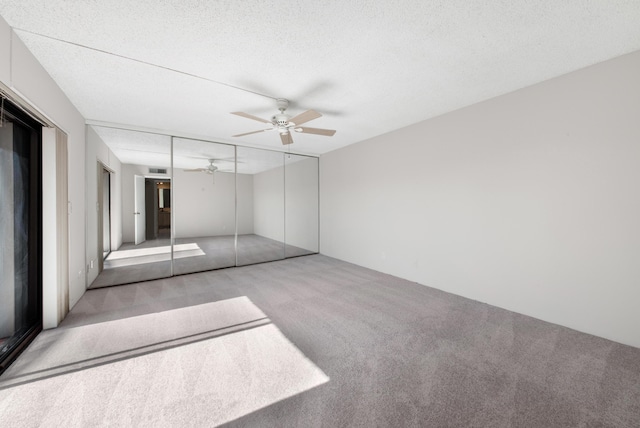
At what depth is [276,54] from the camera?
222cm

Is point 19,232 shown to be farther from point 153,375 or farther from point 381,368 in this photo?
point 381,368

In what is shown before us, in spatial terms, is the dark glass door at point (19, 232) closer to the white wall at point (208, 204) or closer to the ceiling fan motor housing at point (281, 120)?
the white wall at point (208, 204)

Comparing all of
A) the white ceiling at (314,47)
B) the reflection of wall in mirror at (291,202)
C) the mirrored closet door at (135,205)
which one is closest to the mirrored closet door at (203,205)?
the mirrored closet door at (135,205)

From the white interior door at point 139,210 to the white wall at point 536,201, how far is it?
6308 millimetres

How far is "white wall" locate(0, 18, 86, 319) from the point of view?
1.85 meters

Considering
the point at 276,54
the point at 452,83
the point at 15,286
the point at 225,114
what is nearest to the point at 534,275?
the point at 452,83

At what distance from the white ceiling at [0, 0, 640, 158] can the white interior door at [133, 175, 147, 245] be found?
11.2 ft

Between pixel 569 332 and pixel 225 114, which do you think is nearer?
pixel 569 332

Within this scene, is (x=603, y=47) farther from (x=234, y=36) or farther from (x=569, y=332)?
(x=234, y=36)

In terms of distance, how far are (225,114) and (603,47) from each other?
13.7ft

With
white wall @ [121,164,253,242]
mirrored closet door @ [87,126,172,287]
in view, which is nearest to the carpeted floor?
mirrored closet door @ [87,126,172,287]

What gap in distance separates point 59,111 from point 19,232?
1.42 metres

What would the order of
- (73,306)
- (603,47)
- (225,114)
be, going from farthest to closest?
(225,114), (73,306), (603,47)

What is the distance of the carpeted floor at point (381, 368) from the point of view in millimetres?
1500
